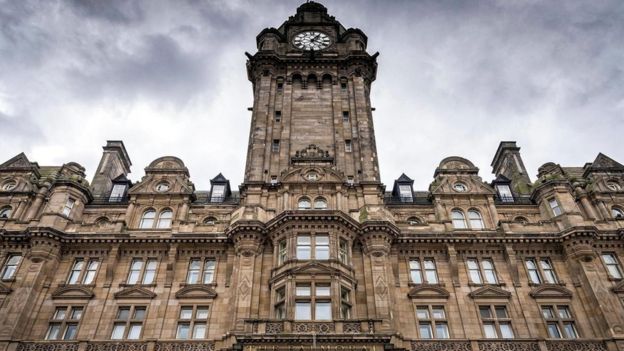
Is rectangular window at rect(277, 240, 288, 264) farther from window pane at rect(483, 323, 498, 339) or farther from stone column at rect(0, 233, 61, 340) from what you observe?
stone column at rect(0, 233, 61, 340)

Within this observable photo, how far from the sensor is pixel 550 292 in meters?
29.4

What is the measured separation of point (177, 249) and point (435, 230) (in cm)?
1757

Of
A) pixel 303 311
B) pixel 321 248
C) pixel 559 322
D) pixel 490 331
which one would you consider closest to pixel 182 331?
pixel 303 311

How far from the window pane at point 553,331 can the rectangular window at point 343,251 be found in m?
12.5

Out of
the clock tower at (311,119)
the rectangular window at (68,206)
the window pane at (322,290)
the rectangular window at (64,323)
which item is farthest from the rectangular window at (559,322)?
the rectangular window at (68,206)

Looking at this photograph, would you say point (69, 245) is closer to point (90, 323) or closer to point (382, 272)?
point (90, 323)

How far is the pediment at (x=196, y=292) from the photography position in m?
29.2

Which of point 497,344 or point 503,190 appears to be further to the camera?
point 503,190

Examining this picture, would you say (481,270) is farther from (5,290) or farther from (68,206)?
(5,290)

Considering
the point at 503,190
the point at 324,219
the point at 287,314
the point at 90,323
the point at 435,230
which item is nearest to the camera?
the point at 287,314

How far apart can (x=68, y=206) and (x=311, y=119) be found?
20422 millimetres

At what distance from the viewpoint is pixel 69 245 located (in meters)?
31.5

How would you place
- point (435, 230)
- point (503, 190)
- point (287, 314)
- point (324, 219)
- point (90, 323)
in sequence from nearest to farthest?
point (287, 314)
point (90, 323)
point (324, 219)
point (435, 230)
point (503, 190)

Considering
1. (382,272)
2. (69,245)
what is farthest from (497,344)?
(69,245)
